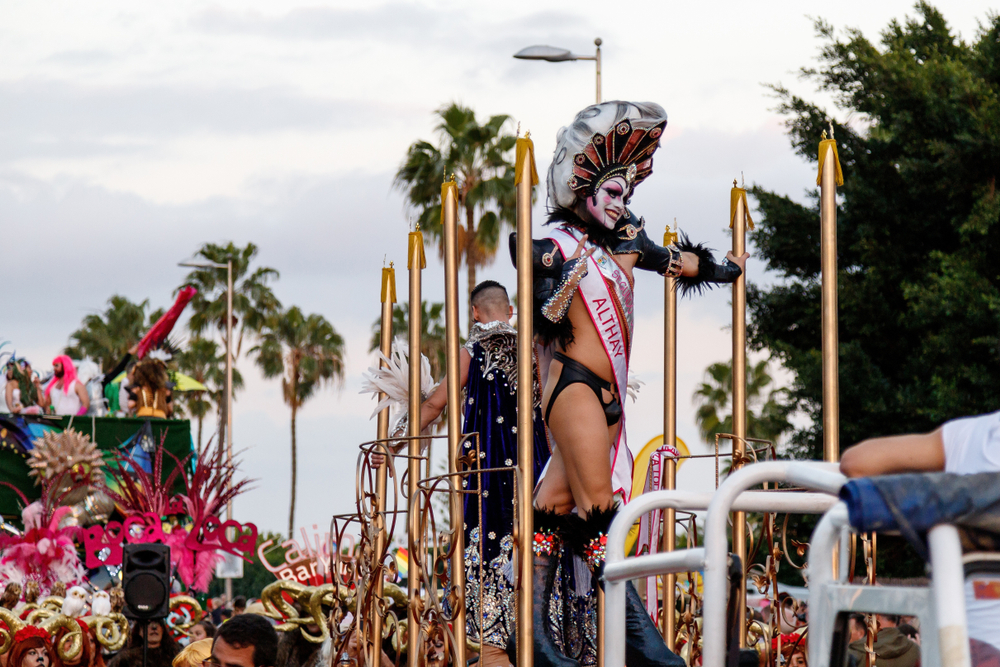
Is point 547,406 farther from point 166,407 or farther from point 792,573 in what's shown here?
point 166,407

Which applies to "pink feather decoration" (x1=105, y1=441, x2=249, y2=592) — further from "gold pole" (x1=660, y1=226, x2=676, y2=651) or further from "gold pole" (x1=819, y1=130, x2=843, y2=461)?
"gold pole" (x1=819, y1=130, x2=843, y2=461)

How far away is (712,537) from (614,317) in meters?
2.05

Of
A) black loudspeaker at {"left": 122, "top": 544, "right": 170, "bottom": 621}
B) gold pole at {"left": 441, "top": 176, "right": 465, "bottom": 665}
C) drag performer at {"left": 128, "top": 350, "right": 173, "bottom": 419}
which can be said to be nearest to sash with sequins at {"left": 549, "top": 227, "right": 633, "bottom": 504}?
gold pole at {"left": 441, "top": 176, "right": 465, "bottom": 665}

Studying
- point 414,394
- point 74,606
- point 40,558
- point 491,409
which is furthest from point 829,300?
point 40,558

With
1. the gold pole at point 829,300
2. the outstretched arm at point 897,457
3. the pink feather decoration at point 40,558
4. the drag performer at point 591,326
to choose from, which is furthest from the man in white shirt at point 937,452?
the pink feather decoration at point 40,558

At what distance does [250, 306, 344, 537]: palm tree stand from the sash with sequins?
37.6m

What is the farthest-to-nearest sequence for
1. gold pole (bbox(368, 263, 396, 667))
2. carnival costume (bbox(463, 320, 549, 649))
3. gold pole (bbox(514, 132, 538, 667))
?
carnival costume (bbox(463, 320, 549, 649)) < gold pole (bbox(368, 263, 396, 667)) < gold pole (bbox(514, 132, 538, 667))

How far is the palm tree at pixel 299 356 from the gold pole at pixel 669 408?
1442 inches

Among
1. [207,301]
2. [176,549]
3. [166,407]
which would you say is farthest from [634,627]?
[207,301]

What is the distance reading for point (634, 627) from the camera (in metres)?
3.32

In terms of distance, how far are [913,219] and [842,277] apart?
1283mm

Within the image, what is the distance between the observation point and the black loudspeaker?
21.8 feet

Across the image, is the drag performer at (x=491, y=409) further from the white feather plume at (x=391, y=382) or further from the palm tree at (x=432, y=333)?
the palm tree at (x=432, y=333)

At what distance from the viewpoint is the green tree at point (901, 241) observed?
52.7ft
